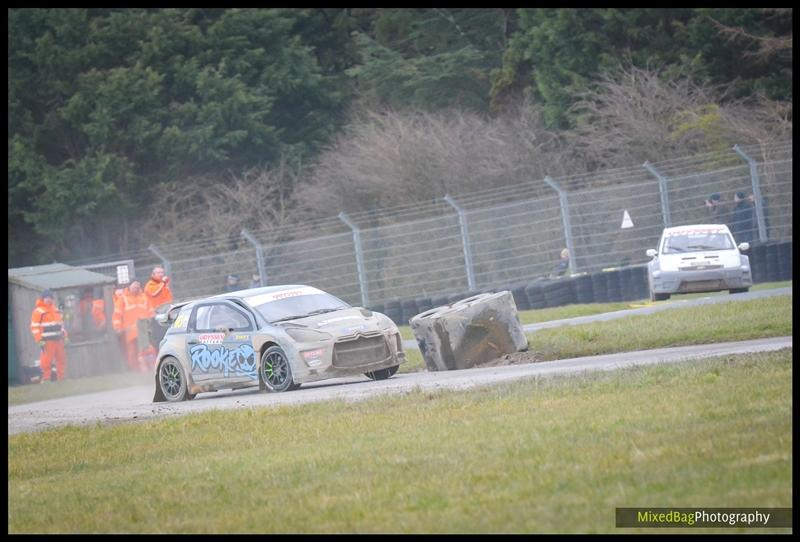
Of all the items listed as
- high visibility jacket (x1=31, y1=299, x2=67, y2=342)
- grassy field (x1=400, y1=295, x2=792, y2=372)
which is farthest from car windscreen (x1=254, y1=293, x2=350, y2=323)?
high visibility jacket (x1=31, y1=299, x2=67, y2=342)

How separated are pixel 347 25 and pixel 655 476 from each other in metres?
48.0

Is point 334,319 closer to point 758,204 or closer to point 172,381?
point 172,381

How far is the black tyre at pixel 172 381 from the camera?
1808cm

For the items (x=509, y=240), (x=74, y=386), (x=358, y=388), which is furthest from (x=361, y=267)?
(x=358, y=388)

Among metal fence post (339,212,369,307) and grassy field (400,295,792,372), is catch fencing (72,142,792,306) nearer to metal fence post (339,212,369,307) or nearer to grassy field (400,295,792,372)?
metal fence post (339,212,369,307)

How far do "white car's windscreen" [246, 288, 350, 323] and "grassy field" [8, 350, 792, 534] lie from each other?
3.57 m

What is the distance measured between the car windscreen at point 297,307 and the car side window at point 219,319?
291 millimetres

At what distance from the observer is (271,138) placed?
48.8m

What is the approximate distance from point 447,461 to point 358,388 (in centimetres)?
700

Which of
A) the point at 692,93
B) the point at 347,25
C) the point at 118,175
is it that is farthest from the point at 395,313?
the point at 347,25

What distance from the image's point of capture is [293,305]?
17.7 m

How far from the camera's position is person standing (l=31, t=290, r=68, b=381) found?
1075 inches

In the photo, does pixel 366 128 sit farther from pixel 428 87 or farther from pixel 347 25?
pixel 347 25

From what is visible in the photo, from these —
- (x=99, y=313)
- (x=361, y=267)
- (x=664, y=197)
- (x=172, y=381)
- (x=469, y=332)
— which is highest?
(x=664, y=197)
